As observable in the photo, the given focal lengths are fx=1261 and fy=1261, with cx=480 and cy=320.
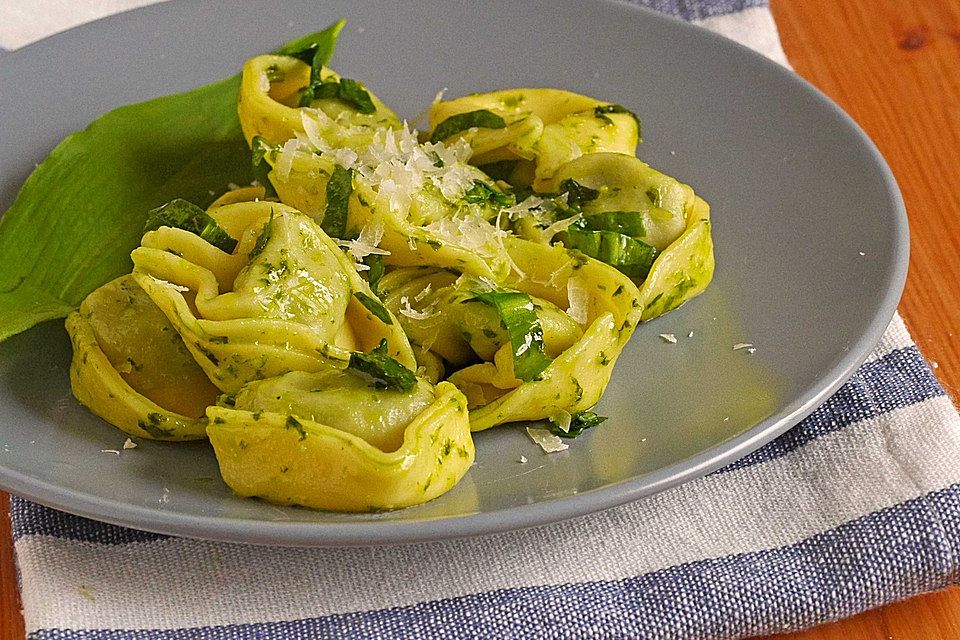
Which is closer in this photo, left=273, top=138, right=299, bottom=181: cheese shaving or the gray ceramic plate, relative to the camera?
the gray ceramic plate

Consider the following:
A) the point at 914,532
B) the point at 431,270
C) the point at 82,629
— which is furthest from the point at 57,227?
the point at 914,532

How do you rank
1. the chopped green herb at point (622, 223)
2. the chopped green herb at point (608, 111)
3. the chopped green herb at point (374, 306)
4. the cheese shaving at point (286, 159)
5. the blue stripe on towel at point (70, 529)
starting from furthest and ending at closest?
the chopped green herb at point (608, 111) → the chopped green herb at point (622, 223) → the cheese shaving at point (286, 159) → the chopped green herb at point (374, 306) → the blue stripe on towel at point (70, 529)

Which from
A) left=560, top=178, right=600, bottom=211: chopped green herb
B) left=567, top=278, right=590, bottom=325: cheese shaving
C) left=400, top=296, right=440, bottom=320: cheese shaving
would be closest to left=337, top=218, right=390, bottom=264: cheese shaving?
left=400, top=296, right=440, bottom=320: cheese shaving

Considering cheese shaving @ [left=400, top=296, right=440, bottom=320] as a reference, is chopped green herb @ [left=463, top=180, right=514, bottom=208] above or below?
above

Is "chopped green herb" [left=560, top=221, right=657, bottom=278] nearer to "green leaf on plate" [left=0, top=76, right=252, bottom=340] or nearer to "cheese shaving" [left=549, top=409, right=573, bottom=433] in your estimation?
"cheese shaving" [left=549, top=409, right=573, bottom=433]

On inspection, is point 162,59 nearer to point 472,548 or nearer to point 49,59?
point 49,59

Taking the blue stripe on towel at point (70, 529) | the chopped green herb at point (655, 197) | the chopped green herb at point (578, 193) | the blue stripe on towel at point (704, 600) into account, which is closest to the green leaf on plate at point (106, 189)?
the blue stripe on towel at point (70, 529)

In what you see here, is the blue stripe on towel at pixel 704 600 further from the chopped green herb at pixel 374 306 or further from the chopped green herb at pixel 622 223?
the chopped green herb at pixel 622 223
